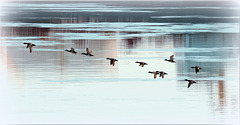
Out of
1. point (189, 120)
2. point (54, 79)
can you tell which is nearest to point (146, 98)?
point (189, 120)

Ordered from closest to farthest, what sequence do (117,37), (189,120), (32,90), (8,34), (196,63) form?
(189,120) < (32,90) < (196,63) < (117,37) < (8,34)

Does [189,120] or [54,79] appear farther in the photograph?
[54,79]

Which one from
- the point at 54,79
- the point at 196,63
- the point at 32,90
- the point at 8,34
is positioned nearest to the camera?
the point at 32,90

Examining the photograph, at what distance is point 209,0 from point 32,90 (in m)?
69.7

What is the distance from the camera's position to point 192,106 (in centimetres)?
1714

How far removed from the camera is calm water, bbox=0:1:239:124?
16516mm

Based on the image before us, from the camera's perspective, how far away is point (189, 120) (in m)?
16.0

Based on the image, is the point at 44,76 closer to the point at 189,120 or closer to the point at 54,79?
the point at 54,79

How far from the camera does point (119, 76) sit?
21000 mm

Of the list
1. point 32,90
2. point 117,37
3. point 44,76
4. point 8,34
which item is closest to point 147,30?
point 117,37

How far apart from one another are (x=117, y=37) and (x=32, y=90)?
11171 millimetres

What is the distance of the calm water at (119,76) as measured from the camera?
54.2 feet

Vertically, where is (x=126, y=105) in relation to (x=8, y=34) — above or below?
below

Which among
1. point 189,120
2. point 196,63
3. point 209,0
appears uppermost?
point 209,0
